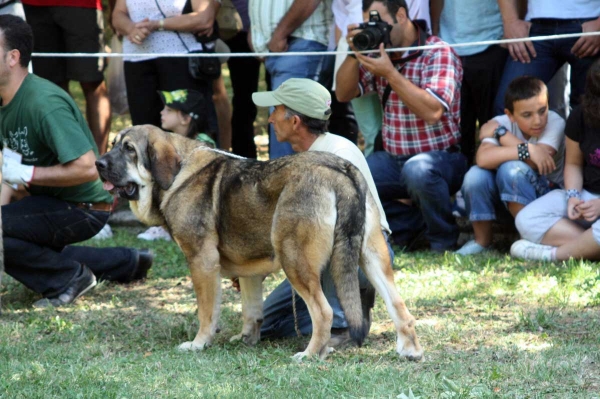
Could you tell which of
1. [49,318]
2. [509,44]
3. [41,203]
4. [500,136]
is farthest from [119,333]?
[509,44]

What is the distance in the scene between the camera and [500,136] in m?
7.48

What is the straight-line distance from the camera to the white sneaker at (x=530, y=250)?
713cm

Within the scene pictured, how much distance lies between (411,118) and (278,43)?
1.40 m

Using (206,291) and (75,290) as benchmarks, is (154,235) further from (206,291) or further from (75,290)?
(206,291)

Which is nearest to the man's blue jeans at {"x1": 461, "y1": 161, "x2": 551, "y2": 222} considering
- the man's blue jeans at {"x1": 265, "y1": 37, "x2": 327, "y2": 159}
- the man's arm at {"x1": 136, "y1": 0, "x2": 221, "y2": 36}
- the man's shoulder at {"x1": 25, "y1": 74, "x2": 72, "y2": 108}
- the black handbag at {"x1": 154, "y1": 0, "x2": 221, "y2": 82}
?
the man's blue jeans at {"x1": 265, "y1": 37, "x2": 327, "y2": 159}

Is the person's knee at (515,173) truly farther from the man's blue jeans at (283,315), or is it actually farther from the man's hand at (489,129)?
the man's blue jeans at (283,315)

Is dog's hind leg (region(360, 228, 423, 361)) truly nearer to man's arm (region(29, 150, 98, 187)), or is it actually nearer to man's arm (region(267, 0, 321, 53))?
man's arm (region(29, 150, 98, 187))

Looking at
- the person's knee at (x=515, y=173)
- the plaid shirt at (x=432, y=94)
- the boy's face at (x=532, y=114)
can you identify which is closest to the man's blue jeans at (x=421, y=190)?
the plaid shirt at (x=432, y=94)

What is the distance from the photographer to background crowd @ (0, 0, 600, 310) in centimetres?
724

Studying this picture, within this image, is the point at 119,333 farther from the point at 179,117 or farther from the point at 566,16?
the point at 566,16

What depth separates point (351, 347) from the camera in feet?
17.6

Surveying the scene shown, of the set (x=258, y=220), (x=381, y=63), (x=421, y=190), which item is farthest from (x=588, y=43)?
(x=258, y=220)

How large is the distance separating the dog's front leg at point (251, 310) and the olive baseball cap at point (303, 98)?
40.6 inches

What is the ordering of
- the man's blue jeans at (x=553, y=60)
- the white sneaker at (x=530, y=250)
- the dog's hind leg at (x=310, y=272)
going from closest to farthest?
the dog's hind leg at (x=310, y=272) < the white sneaker at (x=530, y=250) < the man's blue jeans at (x=553, y=60)
